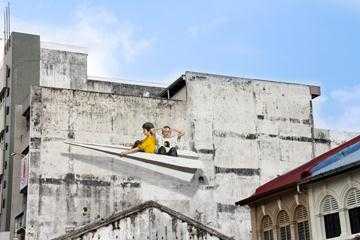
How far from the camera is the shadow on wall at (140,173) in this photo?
44688 mm

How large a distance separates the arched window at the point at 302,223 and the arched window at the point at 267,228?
2.25m

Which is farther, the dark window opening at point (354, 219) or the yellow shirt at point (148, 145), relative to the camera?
the yellow shirt at point (148, 145)

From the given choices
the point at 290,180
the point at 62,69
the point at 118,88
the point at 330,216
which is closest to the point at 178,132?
the point at 118,88

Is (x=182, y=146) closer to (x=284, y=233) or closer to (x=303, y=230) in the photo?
(x=284, y=233)

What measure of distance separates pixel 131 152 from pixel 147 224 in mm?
17105

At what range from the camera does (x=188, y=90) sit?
48812 mm

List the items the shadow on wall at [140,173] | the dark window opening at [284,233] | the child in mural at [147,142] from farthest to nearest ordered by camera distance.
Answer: the child in mural at [147,142] < the shadow on wall at [140,173] < the dark window opening at [284,233]

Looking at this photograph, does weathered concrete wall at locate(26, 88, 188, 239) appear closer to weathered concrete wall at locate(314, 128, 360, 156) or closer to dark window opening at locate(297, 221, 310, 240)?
weathered concrete wall at locate(314, 128, 360, 156)

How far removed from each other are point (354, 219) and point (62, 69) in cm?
3085

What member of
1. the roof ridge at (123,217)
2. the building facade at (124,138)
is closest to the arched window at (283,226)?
the roof ridge at (123,217)

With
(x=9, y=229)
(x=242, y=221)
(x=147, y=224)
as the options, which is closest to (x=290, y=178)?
(x=147, y=224)

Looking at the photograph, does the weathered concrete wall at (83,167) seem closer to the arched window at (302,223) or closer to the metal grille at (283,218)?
the metal grille at (283,218)

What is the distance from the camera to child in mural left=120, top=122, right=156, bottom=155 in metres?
46.2

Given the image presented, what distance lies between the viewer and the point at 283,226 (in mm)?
30297
